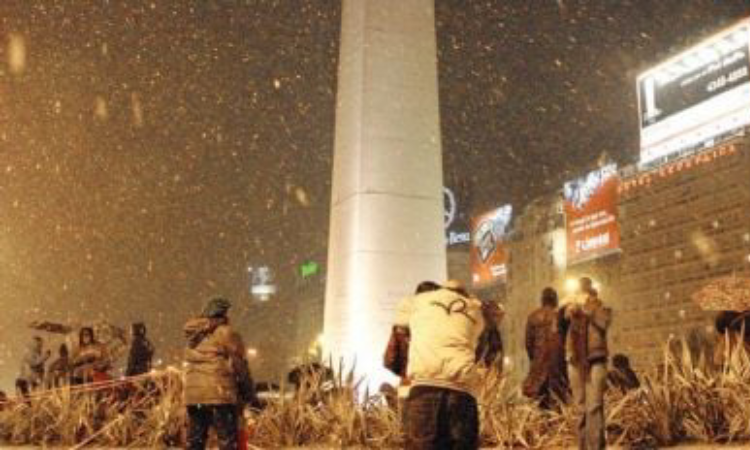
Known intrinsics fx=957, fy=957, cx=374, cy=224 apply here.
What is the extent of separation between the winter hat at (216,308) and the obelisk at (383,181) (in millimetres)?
6258

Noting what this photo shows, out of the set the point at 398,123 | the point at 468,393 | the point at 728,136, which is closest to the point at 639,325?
the point at 728,136

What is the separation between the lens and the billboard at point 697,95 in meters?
42.3

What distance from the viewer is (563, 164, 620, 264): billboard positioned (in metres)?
61.1

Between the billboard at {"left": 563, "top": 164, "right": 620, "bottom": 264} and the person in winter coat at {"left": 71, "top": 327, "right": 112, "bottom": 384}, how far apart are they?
52.8 meters

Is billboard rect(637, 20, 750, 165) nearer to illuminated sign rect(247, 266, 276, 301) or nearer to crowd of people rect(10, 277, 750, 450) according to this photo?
crowd of people rect(10, 277, 750, 450)

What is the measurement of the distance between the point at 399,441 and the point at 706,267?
5237 centimetres

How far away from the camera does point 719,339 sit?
846cm

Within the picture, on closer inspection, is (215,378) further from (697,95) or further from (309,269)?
(309,269)

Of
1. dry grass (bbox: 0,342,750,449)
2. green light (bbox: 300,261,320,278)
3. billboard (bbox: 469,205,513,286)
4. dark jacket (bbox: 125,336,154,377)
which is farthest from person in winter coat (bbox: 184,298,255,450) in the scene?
green light (bbox: 300,261,320,278)

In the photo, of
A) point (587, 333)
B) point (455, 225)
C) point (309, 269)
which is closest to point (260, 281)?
point (309, 269)

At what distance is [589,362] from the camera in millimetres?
6730

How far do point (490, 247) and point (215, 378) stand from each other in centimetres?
7708

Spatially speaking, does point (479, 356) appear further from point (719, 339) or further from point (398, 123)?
point (398, 123)

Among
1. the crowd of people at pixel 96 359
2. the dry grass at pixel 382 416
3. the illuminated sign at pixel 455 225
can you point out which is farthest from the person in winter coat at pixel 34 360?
the illuminated sign at pixel 455 225
